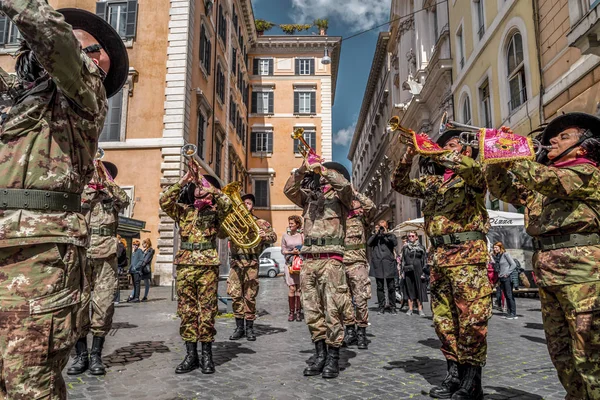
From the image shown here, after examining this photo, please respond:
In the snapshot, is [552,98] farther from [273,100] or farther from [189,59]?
[273,100]

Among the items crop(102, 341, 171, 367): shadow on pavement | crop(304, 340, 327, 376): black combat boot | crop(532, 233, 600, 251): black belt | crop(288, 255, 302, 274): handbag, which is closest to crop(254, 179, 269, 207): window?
crop(288, 255, 302, 274): handbag

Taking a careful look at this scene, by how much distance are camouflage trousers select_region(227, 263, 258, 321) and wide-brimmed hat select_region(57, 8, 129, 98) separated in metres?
4.98

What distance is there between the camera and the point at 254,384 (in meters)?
4.55

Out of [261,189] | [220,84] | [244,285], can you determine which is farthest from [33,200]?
[261,189]

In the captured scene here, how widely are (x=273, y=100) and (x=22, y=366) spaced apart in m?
37.9

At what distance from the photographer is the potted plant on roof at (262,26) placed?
3900 centimetres

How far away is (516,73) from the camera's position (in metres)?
14.5

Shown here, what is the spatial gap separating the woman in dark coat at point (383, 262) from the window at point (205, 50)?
47.6 feet

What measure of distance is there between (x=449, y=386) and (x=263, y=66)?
3764 centimetres

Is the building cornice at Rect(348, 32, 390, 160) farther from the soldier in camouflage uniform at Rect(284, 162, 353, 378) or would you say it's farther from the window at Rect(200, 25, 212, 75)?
the soldier in camouflage uniform at Rect(284, 162, 353, 378)

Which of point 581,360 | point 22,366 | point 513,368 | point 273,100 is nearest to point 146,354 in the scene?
point 22,366

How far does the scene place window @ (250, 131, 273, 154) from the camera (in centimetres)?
3804

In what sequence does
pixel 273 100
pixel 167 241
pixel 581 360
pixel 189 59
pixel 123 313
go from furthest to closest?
pixel 273 100
pixel 189 59
pixel 167 241
pixel 123 313
pixel 581 360

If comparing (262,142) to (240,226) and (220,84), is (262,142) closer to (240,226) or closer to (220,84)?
(220,84)
